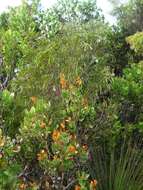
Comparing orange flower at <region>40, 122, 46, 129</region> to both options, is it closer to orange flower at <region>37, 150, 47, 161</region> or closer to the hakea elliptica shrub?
the hakea elliptica shrub

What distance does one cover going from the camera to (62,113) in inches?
209

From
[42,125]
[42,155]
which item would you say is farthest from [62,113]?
[42,155]

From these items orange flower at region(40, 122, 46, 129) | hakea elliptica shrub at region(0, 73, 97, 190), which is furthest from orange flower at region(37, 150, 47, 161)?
orange flower at region(40, 122, 46, 129)

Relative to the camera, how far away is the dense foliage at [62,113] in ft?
15.1

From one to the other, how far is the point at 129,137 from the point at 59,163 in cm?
317


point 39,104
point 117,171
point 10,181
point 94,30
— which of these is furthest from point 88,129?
point 94,30

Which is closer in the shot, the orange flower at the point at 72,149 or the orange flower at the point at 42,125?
the orange flower at the point at 72,149

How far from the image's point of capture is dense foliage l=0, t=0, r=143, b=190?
461 centimetres

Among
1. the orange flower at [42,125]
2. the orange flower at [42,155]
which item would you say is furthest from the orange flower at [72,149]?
the orange flower at [42,125]

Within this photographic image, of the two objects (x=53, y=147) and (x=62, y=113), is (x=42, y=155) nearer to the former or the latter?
(x=53, y=147)

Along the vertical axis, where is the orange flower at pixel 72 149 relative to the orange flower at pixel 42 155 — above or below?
above

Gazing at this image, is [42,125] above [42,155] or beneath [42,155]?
above

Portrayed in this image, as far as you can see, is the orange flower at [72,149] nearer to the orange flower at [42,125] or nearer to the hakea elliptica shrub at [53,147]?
the hakea elliptica shrub at [53,147]

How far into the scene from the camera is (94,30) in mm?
9547
